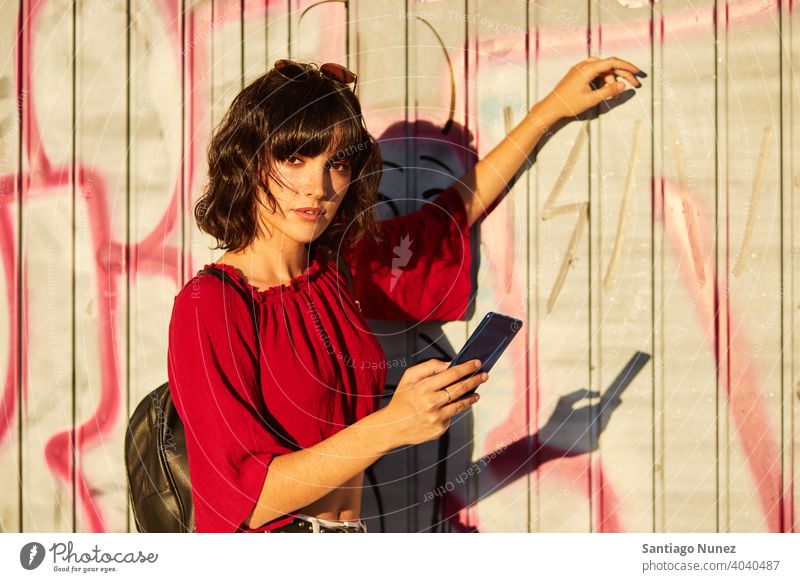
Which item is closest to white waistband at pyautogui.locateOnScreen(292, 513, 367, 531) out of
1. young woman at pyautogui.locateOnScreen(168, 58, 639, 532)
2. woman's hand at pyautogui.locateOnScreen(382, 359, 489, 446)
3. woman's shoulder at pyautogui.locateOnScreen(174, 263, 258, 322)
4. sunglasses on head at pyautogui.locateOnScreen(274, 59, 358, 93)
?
young woman at pyautogui.locateOnScreen(168, 58, 639, 532)

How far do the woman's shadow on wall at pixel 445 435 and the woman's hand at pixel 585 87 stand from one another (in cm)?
3

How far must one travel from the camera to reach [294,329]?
41.9 inches

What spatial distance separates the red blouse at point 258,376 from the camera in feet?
3.22

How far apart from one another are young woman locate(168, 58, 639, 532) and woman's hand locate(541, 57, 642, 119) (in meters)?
0.29

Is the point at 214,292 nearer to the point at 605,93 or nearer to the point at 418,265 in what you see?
the point at 418,265

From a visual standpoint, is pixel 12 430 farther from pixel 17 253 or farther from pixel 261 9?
pixel 261 9

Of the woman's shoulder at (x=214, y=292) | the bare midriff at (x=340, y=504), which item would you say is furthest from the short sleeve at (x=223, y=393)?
the bare midriff at (x=340, y=504)

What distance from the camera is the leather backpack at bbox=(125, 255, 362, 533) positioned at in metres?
1.16

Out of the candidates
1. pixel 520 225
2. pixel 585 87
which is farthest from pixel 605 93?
pixel 520 225

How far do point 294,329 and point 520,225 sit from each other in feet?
1.42

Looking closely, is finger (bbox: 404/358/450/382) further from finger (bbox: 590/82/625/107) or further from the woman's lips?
finger (bbox: 590/82/625/107)

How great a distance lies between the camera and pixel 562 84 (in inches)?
50.7

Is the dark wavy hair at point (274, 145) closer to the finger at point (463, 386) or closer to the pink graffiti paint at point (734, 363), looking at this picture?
the finger at point (463, 386)

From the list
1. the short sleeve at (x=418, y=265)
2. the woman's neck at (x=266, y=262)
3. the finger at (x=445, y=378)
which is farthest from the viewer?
the short sleeve at (x=418, y=265)
